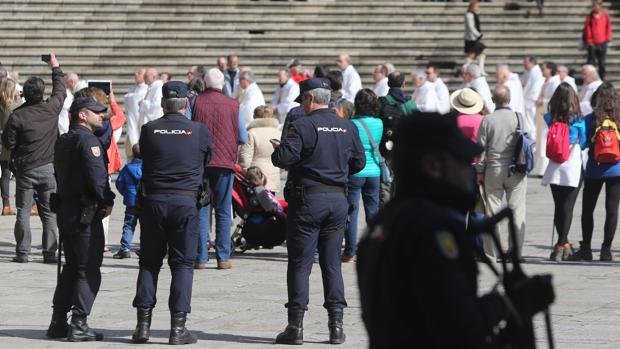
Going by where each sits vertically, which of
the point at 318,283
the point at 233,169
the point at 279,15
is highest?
the point at 279,15

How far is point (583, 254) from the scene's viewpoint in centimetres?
1318

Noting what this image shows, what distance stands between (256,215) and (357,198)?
0.98 metres

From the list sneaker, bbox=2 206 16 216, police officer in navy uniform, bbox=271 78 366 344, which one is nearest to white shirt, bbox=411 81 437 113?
sneaker, bbox=2 206 16 216

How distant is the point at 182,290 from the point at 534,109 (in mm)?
13842

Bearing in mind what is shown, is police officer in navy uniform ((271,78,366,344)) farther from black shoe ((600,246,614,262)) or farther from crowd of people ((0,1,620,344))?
black shoe ((600,246,614,262))

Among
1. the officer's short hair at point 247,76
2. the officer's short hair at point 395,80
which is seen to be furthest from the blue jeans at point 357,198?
the officer's short hair at point 247,76

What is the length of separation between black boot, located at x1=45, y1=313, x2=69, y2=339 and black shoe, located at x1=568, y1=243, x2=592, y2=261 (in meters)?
5.64

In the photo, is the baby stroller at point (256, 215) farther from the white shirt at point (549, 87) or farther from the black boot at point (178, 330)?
the white shirt at point (549, 87)

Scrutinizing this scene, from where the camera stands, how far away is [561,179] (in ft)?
42.6

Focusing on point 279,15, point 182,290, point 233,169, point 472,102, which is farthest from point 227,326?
point 279,15

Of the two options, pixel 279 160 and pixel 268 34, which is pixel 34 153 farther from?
pixel 268 34

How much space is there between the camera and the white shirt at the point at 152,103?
18984 millimetres

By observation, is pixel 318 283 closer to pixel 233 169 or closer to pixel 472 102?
pixel 233 169

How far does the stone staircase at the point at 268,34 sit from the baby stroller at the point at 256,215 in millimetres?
13730
